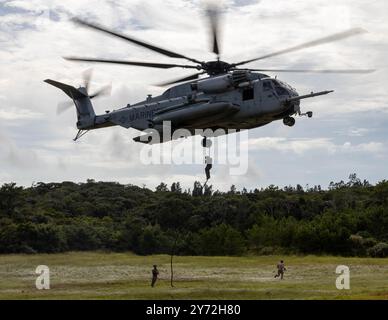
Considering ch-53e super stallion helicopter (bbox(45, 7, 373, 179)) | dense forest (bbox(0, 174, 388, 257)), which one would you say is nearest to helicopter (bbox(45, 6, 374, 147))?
ch-53e super stallion helicopter (bbox(45, 7, 373, 179))

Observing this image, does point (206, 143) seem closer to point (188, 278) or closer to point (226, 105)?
point (226, 105)

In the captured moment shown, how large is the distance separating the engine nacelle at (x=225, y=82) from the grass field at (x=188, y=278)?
46.6ft

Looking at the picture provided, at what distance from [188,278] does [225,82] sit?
26.2 metres

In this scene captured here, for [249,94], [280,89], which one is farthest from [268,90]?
[249,94]

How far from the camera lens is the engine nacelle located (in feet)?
107

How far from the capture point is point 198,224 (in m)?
98.7

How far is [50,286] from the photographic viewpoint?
5150 cm

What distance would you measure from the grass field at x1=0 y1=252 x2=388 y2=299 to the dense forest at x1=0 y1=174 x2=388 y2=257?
5539mm

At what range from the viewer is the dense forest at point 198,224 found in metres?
82.6

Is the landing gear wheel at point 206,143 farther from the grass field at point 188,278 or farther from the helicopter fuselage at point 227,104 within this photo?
the grass field at point 188,278

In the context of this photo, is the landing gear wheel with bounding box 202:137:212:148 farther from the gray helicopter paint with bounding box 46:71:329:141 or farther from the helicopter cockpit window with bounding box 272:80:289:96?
the helicopter cockpit window with bounding box 272:80:289:96
